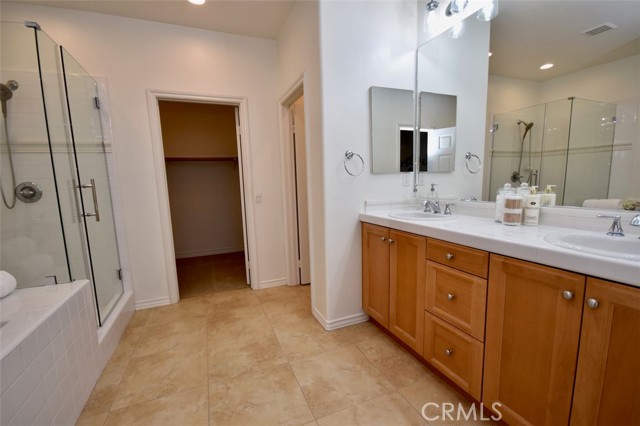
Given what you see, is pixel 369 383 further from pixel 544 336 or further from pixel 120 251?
pixel 120 251

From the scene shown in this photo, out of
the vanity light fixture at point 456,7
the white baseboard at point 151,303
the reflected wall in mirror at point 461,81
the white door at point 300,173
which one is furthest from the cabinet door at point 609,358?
the white baseboard at point 151,303

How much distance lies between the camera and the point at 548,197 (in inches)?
57.7

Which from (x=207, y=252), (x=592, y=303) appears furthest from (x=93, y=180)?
(x=592, y=303)

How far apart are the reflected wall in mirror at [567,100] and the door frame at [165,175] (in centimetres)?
213

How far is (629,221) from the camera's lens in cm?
118

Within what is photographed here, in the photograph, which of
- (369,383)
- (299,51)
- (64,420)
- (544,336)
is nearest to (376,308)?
(369,383)

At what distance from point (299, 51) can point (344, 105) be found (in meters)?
0.69

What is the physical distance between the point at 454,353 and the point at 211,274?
2.96 meters

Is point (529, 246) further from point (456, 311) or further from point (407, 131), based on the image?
point (407, 131)

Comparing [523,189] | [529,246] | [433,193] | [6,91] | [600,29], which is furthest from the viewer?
[433,193]

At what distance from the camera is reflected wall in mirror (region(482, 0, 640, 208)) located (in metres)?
1.19

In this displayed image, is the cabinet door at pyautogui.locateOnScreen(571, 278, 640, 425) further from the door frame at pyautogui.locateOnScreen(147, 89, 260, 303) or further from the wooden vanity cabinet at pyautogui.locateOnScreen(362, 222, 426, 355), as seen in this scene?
the door frame at pyautogui.locateOnScreen(147, 89, 260, 303)

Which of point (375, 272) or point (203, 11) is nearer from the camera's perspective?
point (375, 272)

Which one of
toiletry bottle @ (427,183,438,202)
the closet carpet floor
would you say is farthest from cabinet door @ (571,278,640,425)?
the closet carpet floor
